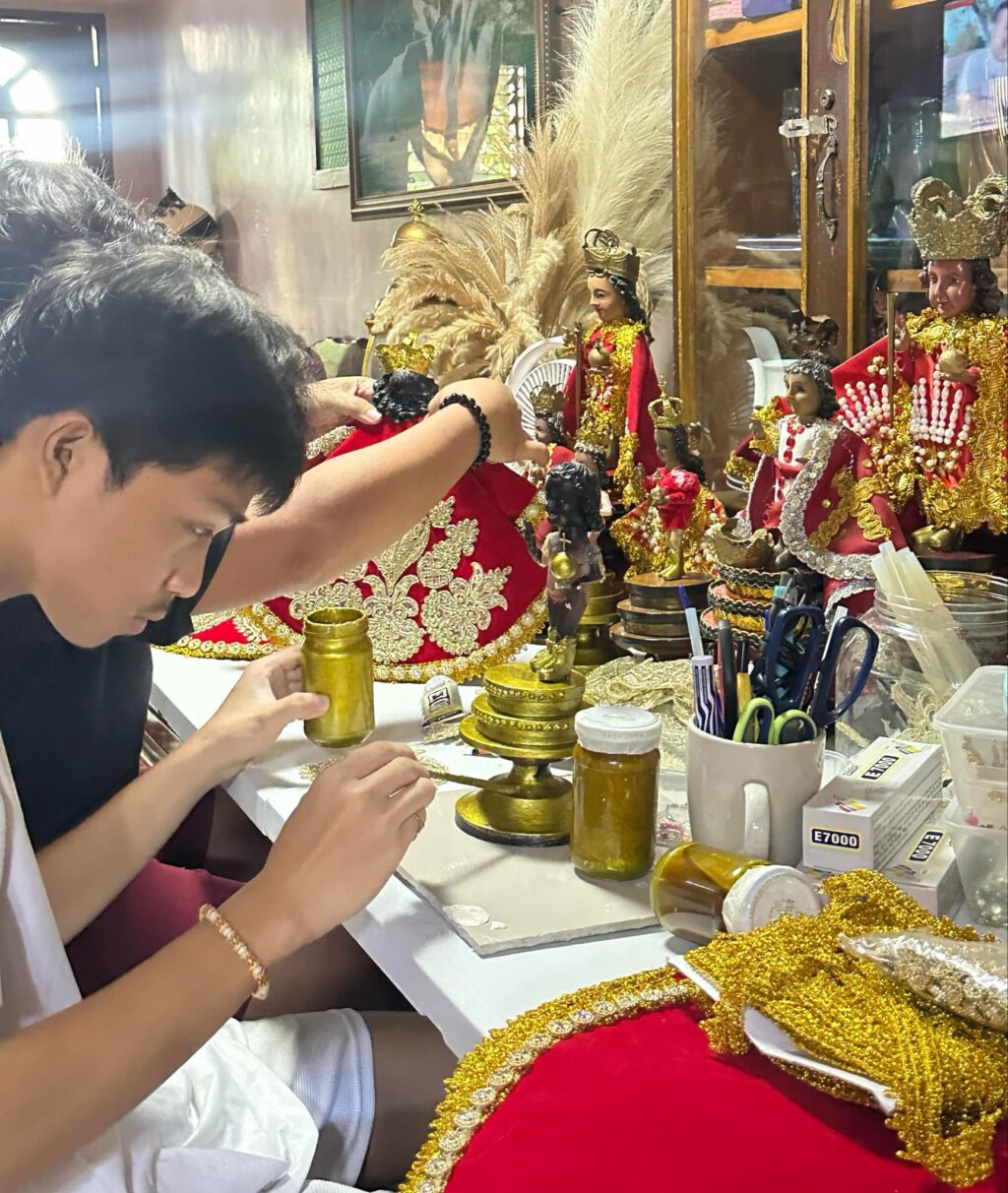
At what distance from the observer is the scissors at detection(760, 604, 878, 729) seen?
94 centimetres

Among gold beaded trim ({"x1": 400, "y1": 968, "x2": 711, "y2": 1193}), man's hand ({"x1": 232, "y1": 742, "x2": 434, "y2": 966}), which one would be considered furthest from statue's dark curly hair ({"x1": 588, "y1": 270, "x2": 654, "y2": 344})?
gold beaded trim ({"x1": 400, "y1": 968, "x2": 711, "y2": 1193})

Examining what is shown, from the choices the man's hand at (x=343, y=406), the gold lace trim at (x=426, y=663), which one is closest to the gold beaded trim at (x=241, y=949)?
the gold lace trim at (x=426, y=663)

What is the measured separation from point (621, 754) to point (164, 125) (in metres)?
4.59

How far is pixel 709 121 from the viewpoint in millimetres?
1729

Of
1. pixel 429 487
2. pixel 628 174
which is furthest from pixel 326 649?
pixel 628 174

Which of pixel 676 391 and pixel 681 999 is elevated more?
pixel 676 391

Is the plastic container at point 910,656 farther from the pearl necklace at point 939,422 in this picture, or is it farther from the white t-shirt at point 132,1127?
the white t-shirt at point 132,1127

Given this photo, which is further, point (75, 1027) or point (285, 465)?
point (285, 465)

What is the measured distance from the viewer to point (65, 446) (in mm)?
809

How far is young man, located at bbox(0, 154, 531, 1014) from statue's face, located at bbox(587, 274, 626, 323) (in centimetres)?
29

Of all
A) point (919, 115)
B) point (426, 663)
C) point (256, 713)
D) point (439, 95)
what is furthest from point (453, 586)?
point (439, 95)

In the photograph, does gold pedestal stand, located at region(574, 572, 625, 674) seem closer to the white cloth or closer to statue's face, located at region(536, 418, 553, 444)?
statue's face, located at region(536, 418, 553, 444)

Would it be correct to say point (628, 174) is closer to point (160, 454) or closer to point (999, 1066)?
point (160, 454)

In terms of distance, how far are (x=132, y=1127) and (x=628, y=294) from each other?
3.92 feet
